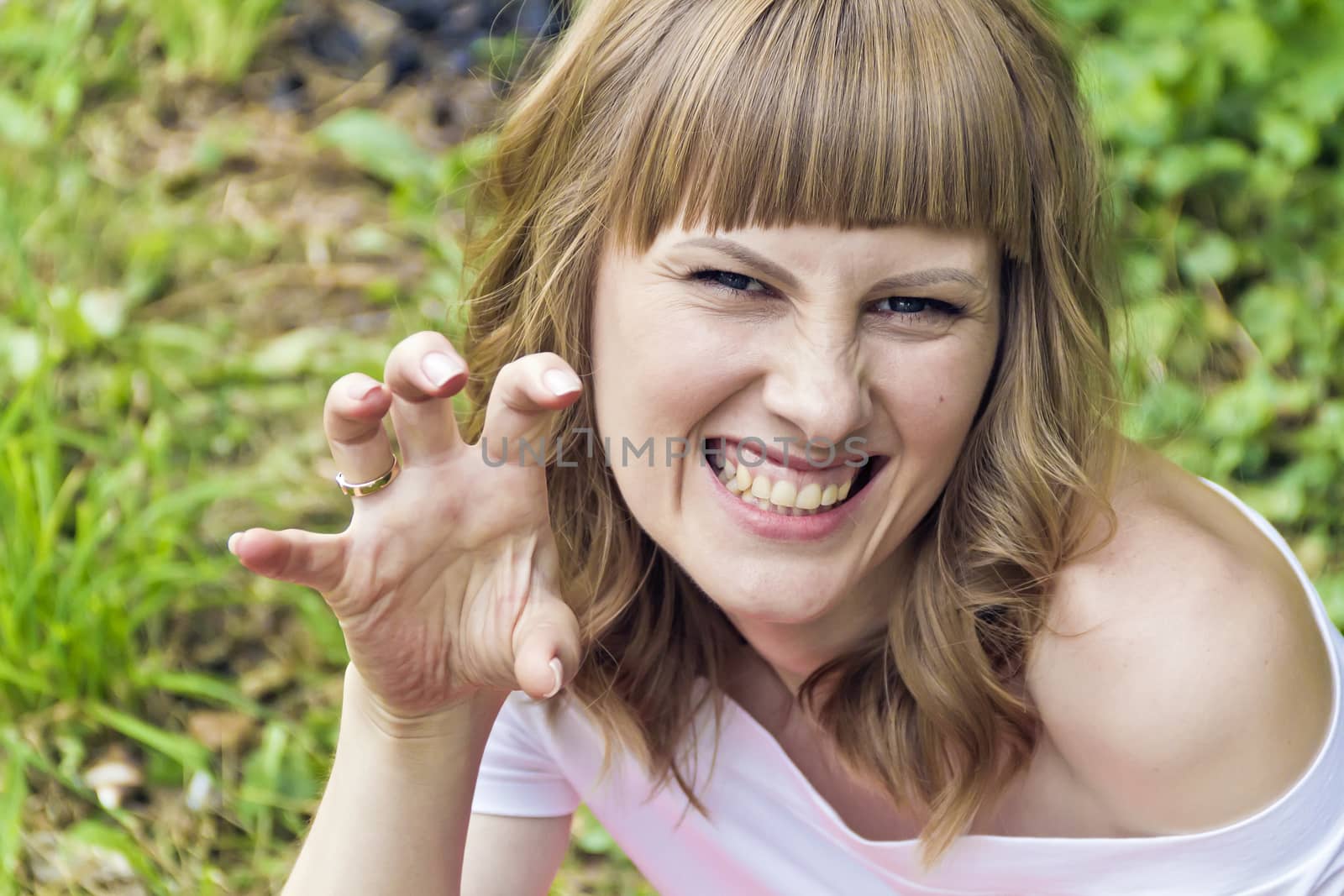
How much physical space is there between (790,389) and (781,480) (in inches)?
5.4

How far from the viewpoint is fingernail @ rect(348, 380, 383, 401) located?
1.52 metres

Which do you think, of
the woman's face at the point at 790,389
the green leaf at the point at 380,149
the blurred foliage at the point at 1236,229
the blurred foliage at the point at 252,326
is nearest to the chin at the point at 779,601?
the woman's face at the point at 790,389

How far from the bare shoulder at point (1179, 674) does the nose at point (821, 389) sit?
1.43 feet

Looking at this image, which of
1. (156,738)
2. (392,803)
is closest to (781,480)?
(392,803)

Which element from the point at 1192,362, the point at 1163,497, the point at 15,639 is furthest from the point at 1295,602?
the point at 15,639

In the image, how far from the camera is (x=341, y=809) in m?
1.91

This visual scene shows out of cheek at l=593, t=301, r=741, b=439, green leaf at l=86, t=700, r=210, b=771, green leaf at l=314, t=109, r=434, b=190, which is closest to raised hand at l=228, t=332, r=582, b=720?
cheek at l=593, t=301, r=741, b=439

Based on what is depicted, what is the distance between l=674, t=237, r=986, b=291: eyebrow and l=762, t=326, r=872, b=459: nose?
0.07 meters

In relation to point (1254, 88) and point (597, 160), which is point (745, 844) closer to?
point (597, 160)

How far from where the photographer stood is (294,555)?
1.57m

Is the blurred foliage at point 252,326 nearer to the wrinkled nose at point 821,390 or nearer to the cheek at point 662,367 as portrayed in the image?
the cheek at point 662,367

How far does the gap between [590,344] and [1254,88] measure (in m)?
2.84

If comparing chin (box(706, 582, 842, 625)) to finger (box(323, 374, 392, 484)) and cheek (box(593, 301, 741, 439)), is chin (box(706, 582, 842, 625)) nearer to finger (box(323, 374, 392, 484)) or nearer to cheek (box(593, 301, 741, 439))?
cheek (box(593, 301, 741, 439))

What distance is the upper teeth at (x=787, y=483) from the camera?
1741mm
